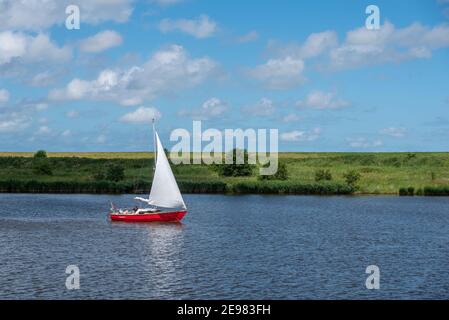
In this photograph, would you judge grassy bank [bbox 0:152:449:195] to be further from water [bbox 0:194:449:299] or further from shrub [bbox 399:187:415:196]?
water [bbox 0:194:449:299]

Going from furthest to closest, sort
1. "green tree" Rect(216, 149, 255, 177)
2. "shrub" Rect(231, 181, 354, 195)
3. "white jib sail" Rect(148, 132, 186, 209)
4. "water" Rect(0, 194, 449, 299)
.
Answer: "green tree" Rect(216, 149, 255, 177) → "shrub" Rect(231, 181, 354, 195) → "white jib sail" Rect(148, 132, 186, 209) → "water" Rect(0, 194, 449, 299)

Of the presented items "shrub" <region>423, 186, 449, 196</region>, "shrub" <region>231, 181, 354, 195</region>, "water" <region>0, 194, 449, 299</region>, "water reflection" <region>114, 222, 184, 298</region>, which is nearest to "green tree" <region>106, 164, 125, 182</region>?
"shrub" <region>231, 181, 354, 195</region>

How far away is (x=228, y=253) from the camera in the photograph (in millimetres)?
48875

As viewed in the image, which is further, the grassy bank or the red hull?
the grassy bank

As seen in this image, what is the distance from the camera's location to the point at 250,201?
333 feet

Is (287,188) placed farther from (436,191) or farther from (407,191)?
(436,191)

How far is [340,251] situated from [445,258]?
313 inches

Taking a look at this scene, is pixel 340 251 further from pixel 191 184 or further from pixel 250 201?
pixel 191 184

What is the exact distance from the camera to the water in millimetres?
36562

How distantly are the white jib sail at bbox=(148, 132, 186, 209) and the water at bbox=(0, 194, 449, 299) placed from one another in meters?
2.68

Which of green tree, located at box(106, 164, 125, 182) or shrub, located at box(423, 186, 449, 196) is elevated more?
green tree, located at box(106, 164, 125, 182)
